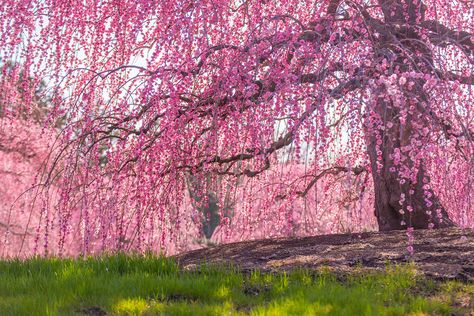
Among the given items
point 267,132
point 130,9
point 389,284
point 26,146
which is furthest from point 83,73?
point 26,146

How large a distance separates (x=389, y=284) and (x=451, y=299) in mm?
453

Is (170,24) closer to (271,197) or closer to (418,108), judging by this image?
(418,108)

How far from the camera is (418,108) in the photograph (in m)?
6.68

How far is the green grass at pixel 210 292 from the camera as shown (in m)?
4.18

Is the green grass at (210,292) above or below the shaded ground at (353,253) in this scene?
below

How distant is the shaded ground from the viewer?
5391mm

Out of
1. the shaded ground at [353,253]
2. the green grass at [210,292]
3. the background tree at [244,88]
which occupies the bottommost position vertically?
the green grass at [210,292]

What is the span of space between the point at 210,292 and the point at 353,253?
1.83 metres

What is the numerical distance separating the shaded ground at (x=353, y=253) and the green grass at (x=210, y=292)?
0.32 metres

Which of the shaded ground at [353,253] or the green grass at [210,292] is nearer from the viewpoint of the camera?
the green grass at [210,292]

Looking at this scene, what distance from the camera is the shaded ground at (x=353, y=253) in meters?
5.39

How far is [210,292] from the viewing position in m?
4.60

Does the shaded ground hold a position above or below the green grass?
above

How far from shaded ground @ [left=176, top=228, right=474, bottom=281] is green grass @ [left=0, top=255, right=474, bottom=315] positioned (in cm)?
32
